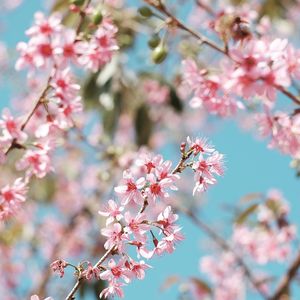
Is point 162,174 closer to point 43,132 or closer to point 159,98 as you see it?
point 43,132

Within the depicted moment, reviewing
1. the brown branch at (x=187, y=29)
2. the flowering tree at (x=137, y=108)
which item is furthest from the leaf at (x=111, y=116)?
the brown branch at (x=187, y=29)

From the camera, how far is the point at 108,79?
2.81 m

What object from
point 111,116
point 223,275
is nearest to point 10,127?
point 111,116

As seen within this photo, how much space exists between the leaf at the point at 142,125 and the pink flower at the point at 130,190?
1.72 metres

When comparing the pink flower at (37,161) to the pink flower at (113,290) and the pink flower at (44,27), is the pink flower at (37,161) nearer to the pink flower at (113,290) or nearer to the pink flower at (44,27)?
the pink flower at (44,27)

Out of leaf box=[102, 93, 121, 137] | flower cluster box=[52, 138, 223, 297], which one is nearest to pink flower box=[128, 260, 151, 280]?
flower cluster box=[52, 138, 223, 297]

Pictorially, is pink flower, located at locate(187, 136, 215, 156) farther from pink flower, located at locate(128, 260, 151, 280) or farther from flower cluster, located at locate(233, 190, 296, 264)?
flower cluster, located at locate(233, 190, 296, 264)

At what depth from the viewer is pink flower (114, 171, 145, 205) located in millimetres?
1355

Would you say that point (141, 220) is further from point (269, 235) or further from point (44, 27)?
point (269, 235)

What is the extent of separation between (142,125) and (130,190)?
5.71ft

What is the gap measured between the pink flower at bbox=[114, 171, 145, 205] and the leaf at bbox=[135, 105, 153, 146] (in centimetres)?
172

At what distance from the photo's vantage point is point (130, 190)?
1363mm

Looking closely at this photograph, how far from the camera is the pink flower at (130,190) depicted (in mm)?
1355

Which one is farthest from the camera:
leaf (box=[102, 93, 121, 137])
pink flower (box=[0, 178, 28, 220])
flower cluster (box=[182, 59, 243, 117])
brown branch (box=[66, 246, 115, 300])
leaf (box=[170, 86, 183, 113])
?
leaf (box=[170, 86, 183, 113])
